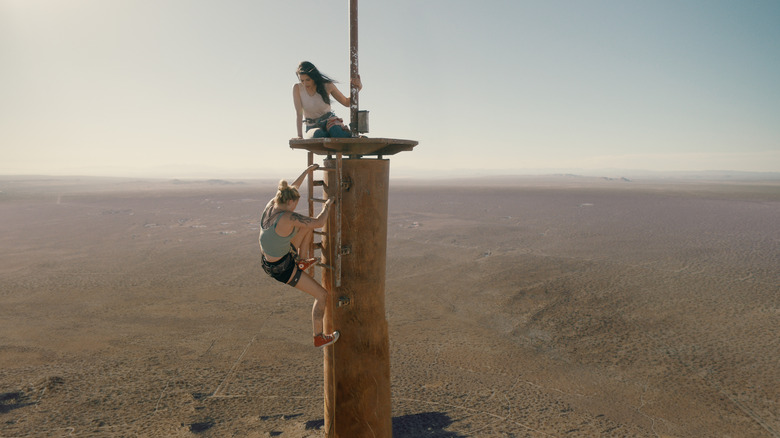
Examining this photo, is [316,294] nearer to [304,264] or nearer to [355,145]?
[304,264]

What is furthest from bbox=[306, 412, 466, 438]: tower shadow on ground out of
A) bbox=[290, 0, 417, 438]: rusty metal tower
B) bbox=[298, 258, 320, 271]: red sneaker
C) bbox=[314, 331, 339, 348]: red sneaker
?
bbox=[298, 258, 320, 271]: red sneaker

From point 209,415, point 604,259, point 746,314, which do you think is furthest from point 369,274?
point 604,259

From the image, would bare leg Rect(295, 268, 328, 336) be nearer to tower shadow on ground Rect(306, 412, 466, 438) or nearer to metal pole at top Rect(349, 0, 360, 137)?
metal pole at top Rect(349, 0, 360, 137)

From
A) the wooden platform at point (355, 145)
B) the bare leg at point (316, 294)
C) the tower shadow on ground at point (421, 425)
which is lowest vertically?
the tower shadow on ground at point (421, 425)

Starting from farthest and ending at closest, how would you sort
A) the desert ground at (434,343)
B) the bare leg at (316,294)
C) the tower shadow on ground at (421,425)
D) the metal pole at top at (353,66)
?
the desert ground at (434,343) < the tower shadow on ground at (421,425) < the bare leg at (316,294) < the metal pole at top at (353,66)

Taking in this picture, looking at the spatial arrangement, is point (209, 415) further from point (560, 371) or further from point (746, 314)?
point (746, 314)

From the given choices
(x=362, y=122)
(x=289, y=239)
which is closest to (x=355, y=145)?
(x=362, y=122)

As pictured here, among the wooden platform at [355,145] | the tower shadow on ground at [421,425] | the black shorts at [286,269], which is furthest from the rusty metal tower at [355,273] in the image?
the tower shadow on ground at [421,425]

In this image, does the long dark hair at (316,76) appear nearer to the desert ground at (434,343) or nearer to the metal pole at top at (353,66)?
the metal pole at top at (353,66)
